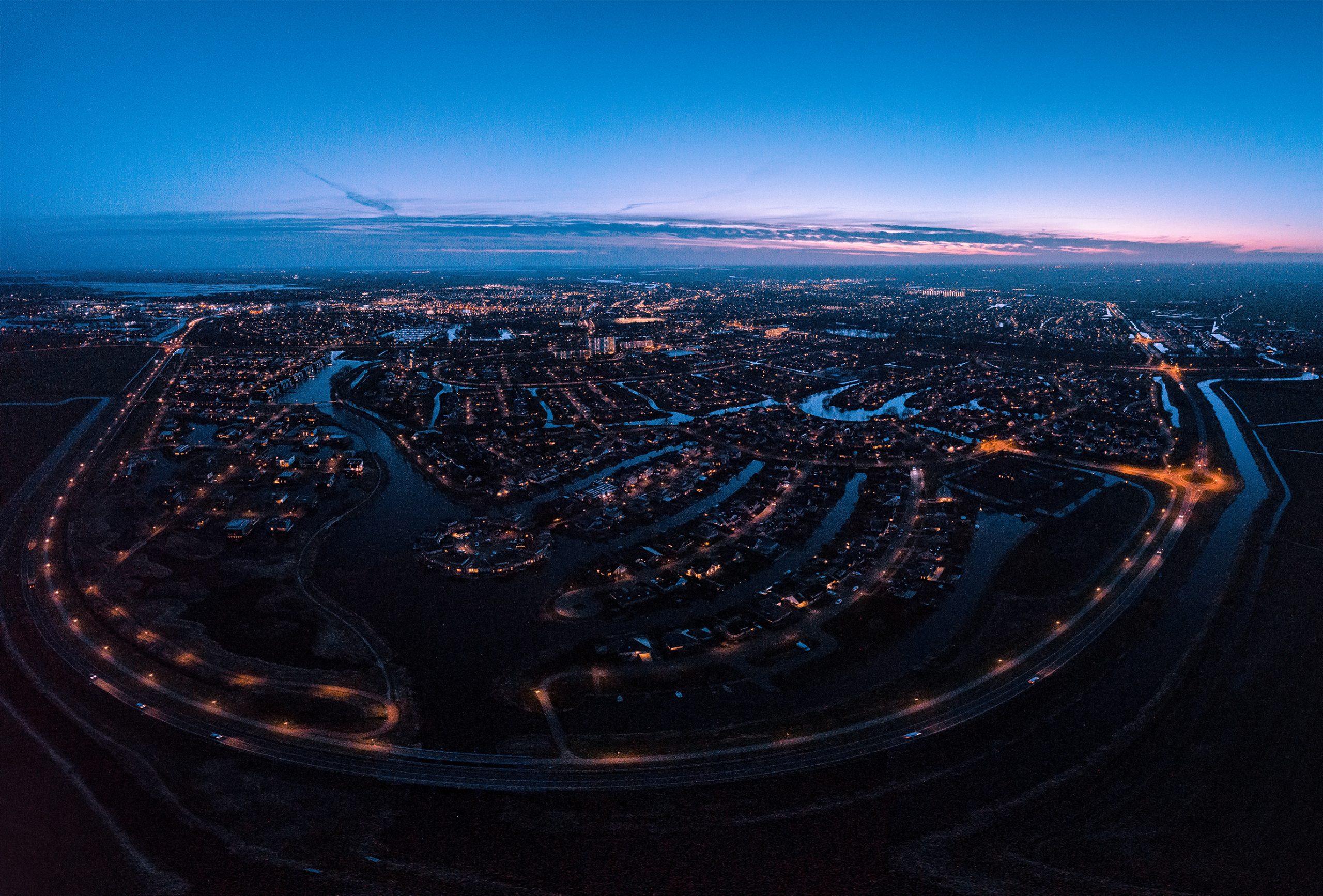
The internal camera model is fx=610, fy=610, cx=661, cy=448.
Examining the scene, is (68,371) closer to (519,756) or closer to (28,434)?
(28,434)

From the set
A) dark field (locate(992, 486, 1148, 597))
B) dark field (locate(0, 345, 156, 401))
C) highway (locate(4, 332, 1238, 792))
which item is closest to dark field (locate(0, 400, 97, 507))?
dark field (locate(0, 345, 156, 401))

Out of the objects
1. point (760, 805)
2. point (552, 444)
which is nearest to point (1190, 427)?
point (552, 444)

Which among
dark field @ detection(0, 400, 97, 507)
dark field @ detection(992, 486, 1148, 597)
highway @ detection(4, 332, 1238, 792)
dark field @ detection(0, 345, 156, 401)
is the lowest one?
highway @ detection(4, 332, 1238, 792)

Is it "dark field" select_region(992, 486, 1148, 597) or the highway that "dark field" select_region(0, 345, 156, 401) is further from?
"dark field" select_region(992, 486, 1148, 597)

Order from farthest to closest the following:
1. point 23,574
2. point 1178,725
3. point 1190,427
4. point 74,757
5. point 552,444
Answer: point 1190,427 < point 552,444 < point 23,574 < point 1178,725 < point 74,757

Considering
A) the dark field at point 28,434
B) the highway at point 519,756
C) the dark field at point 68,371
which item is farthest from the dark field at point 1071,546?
the dark field at point 68,371

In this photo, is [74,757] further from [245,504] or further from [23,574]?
[245,504]

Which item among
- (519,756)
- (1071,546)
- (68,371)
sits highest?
(68,371)

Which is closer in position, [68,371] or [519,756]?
[519,756]

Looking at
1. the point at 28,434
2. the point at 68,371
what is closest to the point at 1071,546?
the point at 28,434

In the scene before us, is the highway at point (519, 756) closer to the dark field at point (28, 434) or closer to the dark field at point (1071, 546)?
the dark field at point (1071, 546)

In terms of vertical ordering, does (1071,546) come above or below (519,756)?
above
